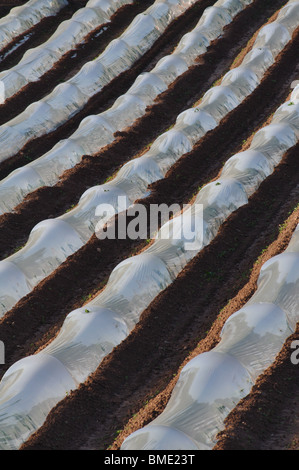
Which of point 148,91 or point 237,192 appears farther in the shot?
point 148,91

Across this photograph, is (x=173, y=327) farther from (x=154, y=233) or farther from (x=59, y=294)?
(x=154, y=233)

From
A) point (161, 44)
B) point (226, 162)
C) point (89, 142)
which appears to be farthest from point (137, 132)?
point (161, 44)

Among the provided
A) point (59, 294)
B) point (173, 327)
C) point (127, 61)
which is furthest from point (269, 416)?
point (127, 61)

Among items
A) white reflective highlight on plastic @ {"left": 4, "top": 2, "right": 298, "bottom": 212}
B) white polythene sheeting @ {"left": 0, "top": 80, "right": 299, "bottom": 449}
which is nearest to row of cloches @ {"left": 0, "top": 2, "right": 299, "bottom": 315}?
white reflective highlight on plastic @ {"left": 4, "top": 2, "right": 298, "bottom": 212}

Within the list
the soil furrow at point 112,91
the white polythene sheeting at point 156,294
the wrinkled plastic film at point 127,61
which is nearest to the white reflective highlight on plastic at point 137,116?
the wrinkled plastic film at point 127,61
